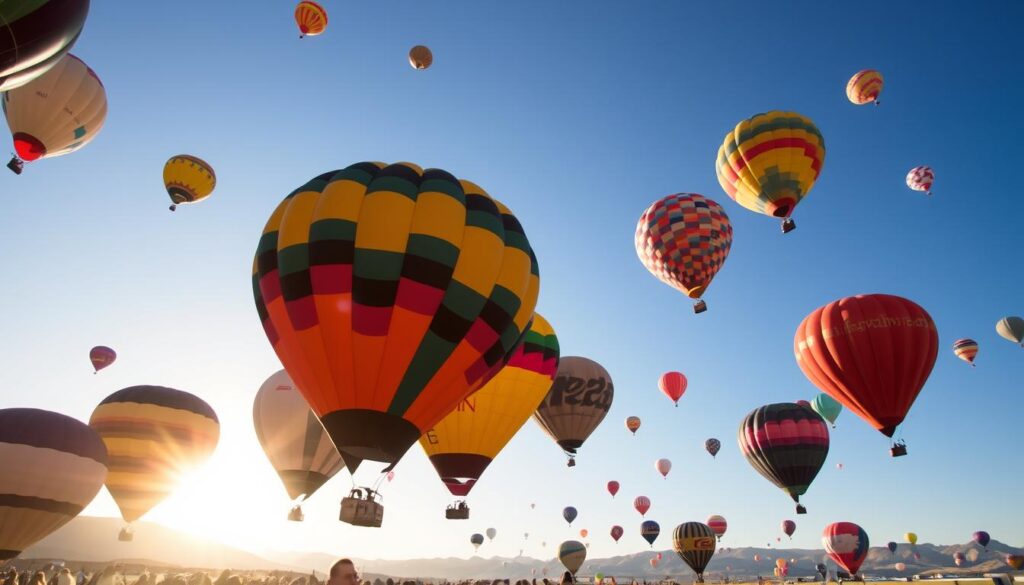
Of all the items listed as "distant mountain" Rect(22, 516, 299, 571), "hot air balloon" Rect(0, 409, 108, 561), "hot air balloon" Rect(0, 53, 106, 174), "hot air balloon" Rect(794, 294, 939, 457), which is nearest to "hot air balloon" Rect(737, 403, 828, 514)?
"hot air balloon" Rect(794, 294, 939, 457)

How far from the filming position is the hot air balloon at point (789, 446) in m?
23.8

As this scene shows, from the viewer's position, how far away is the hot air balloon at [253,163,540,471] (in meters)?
9.17

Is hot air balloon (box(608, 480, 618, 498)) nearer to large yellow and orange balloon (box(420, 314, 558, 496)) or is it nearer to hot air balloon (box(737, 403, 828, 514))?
hot air balloon (box(737, 403, 828, 514))

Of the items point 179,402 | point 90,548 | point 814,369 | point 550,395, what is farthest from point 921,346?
point 90,548

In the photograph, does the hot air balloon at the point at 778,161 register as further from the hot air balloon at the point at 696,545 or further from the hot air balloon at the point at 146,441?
the hot air balloon at the point at 146,441

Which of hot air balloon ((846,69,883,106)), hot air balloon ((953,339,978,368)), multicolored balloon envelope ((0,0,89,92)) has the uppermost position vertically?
hot air balloon ((846,69,883,106))

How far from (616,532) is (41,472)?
44.8 meters

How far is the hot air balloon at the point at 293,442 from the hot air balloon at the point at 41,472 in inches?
178

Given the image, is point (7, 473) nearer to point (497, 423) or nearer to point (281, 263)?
point (281, 263)

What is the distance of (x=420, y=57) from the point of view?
69.6 feet

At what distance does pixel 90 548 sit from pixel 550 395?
569 feet

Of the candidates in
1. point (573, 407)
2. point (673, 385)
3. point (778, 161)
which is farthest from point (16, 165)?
point (673, 385)

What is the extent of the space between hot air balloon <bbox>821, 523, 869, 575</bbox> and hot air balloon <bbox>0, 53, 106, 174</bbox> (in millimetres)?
36716

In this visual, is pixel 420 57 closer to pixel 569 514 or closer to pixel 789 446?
pixel 789 446
